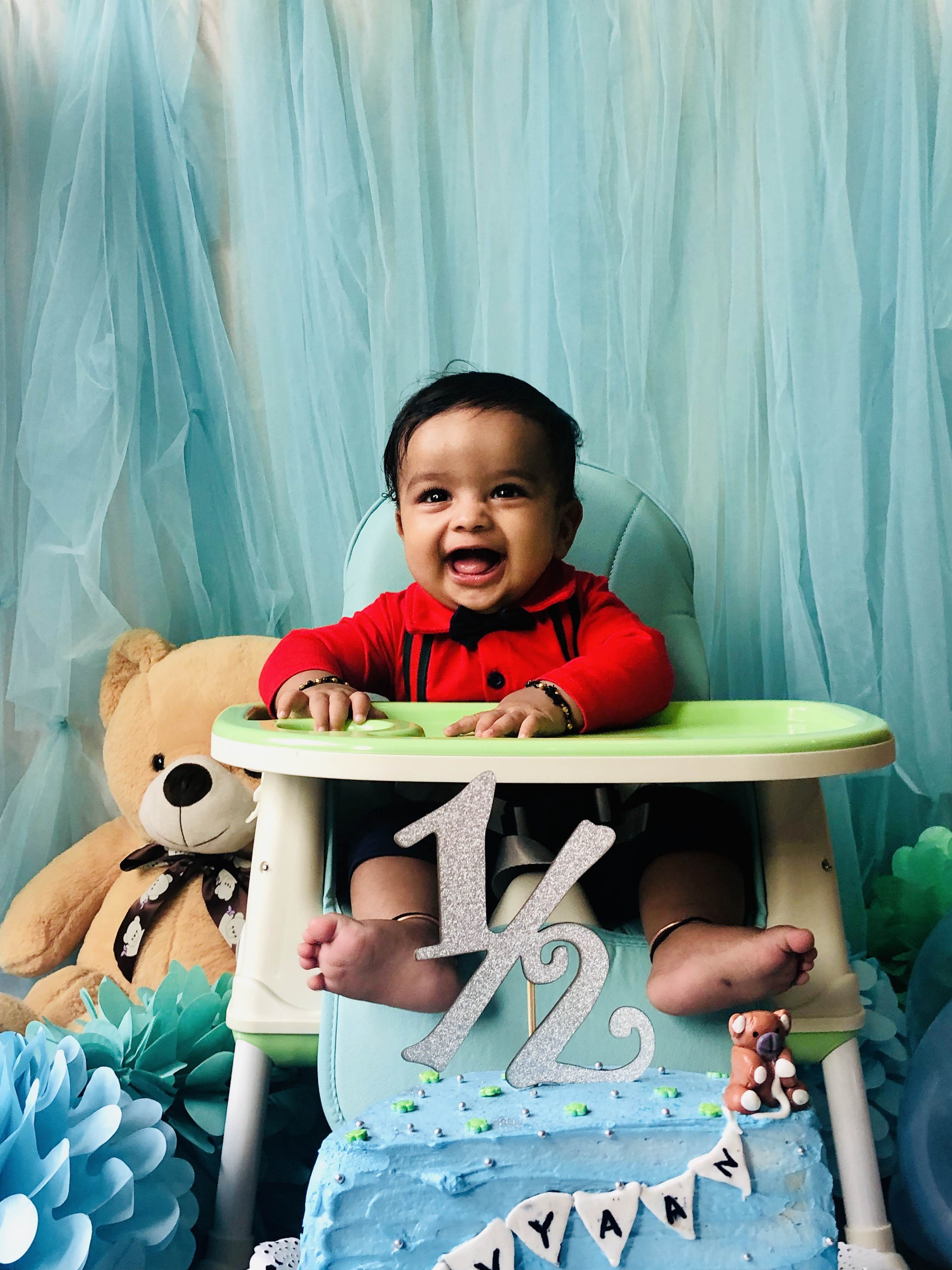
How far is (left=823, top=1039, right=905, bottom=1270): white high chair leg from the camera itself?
739 millimetres

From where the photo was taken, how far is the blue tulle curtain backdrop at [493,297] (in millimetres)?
1183

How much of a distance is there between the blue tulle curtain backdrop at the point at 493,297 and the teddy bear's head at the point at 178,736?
0.08 m

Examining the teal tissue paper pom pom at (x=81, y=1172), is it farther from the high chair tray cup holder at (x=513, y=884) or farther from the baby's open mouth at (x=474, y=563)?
the baby's open mouth at (x=474, y=563)

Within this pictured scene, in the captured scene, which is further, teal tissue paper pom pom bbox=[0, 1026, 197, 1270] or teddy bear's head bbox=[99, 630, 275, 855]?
teddy bear's head bbox=[99, 630, 275, 855]

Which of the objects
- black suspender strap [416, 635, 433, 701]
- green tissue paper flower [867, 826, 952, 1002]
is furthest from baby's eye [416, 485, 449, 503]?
green tissue paper flower [867, 826, 952, 1002]

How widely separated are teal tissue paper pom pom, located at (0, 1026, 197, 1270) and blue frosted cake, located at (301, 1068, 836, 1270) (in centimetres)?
20

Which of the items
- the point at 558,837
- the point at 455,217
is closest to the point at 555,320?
the point at 455,217

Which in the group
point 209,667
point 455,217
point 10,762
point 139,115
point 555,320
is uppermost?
point 139,115

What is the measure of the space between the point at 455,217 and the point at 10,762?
86cm

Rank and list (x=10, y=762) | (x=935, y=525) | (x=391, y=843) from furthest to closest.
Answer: (x=10, y=762) → (x=935, y=525) → (x=391, y=843)

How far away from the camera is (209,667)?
3.91ft

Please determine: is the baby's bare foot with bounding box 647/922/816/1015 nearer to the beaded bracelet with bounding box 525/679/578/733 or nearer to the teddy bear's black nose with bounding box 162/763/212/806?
the beaded bracelet with bounding box 525/679/578/733

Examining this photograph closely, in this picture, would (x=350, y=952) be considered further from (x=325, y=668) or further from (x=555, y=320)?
(x=555, y=320)

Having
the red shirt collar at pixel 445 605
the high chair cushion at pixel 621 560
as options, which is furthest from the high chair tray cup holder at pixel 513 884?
the high chair cushion at pixel 621 560
